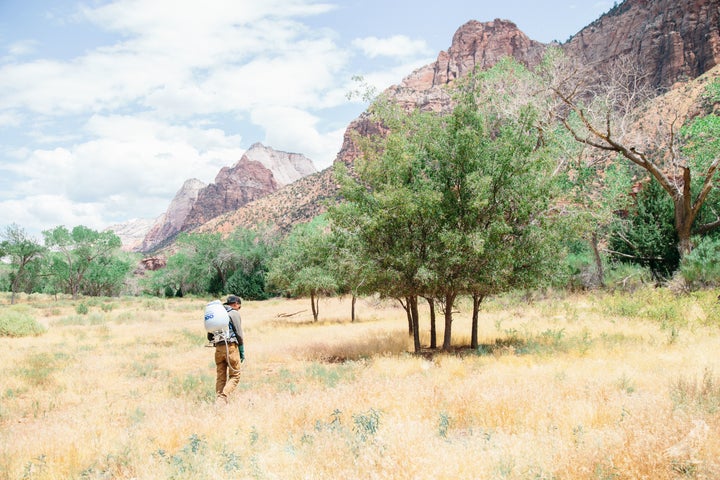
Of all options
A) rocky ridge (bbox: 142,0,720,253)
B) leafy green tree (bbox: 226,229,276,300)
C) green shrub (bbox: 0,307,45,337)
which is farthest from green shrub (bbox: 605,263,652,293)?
leafy green tree (bbox: 226,229,276,300)

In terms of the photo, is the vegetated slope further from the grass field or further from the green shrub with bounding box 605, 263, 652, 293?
the grass field

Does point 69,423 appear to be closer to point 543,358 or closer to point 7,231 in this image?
point 543,358

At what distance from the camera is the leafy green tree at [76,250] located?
180 ft

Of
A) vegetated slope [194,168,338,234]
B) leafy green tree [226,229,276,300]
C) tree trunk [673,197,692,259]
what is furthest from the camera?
vegetated slope [194,168,338,234]

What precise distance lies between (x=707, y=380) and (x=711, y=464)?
12.4 feet

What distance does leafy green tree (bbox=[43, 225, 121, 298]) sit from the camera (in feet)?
180

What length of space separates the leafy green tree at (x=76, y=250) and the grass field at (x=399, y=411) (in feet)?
158

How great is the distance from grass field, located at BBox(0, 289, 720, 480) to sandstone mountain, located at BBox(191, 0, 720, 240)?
3634 cm

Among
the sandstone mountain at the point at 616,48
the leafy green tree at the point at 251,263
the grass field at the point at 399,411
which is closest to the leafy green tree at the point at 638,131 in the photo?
the grass field at the point at 399,411

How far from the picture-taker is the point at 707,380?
6.45 m

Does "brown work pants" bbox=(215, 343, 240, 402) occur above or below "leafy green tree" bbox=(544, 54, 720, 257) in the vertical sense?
below

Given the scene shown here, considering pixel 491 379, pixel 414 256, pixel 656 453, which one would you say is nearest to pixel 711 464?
pixel 656 453

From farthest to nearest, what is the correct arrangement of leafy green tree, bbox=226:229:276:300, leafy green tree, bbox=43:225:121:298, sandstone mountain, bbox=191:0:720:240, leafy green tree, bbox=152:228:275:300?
sandstone mountain, bbox=191:0:720:240
leafy green tree, bbox=152:228:275:300
leafy green tree, bbox=226:229:276:300
leafy green tree, bbox=43:225:121:298

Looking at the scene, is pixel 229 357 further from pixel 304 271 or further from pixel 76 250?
pixel 76 250
